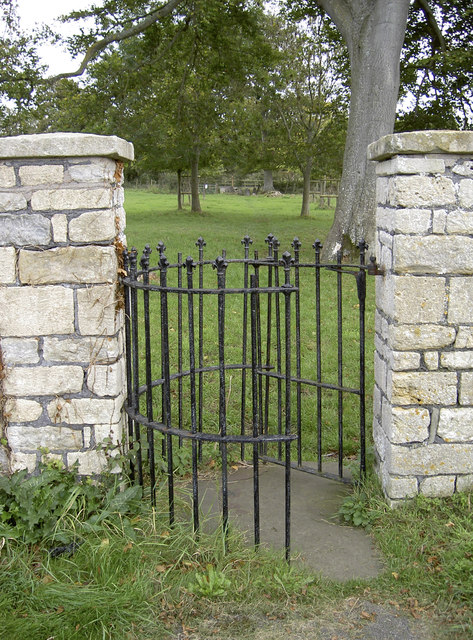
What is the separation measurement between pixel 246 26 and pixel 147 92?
10.1 feet

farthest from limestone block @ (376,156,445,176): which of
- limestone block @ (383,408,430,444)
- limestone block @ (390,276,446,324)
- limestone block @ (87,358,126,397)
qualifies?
limestone block @ (87,358,126,397)

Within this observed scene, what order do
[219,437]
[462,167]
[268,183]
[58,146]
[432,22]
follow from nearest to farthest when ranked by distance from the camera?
[219,437] → [58,146] → [462,167] → [432,22] → [268,183]

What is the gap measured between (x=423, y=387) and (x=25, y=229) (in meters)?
2.68

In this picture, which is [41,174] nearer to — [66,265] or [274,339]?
[66,265]

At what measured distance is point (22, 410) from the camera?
3.93m

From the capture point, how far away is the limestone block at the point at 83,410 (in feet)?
12.9

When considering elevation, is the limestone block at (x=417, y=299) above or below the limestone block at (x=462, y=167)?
below

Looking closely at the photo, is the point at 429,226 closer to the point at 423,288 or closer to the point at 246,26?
the point at 423,288

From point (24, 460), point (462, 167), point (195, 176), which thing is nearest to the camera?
point (462, 167)

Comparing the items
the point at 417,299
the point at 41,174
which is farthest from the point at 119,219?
the point at 417,299

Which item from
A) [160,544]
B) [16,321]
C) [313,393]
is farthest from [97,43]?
[160,544]

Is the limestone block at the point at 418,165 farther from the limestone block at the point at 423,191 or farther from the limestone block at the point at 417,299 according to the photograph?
the limestone block at the point at 417,299

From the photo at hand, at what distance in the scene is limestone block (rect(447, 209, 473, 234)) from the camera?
380 centimetres

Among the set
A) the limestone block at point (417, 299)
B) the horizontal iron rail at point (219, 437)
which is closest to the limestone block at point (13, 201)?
the horizontal iron rail at point (219, 437)
